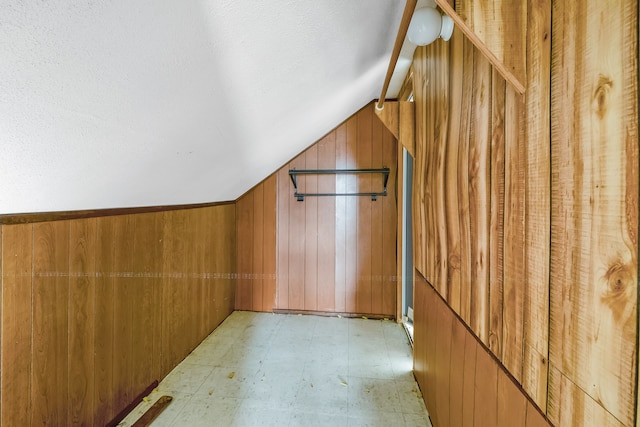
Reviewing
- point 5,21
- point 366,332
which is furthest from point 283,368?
point 5,21

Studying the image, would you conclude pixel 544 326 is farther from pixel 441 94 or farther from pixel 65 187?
pixel 65 187

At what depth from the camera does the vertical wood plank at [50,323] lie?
1.05m

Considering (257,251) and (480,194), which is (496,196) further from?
(257,251)

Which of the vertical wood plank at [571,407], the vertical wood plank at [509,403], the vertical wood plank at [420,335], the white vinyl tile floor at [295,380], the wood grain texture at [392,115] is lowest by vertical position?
the white vinyl tile floor at [295,380]

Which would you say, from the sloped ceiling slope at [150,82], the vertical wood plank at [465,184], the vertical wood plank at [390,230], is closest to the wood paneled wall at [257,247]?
the vertical wood plank at [390,230]

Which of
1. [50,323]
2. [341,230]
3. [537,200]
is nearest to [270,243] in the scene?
[341,230]

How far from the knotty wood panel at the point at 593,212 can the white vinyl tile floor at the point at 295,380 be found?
1225mm

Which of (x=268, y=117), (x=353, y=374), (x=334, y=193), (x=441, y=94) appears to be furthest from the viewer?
(x=334, y=193)

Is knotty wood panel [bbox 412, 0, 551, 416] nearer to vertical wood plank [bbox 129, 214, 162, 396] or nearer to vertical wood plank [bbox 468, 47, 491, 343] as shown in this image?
vertical wood plank [bbox 468, 47, 491, 343]

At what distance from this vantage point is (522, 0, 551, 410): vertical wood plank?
0.58 metres

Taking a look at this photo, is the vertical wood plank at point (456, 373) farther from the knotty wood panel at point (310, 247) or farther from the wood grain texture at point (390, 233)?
the knotty wood panel at point (310, 247)

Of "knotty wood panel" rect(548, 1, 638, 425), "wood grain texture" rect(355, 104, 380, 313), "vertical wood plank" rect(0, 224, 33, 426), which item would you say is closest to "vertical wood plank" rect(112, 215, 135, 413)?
"vertical wood plank" rect(0, 224, 33, 426)

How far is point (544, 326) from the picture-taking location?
23.2 inches

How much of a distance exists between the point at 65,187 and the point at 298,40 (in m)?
0.88
